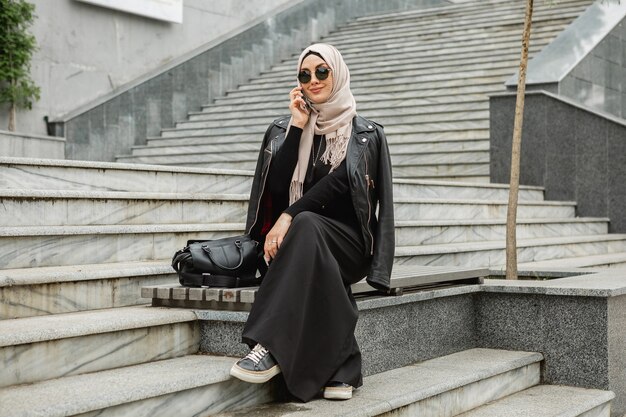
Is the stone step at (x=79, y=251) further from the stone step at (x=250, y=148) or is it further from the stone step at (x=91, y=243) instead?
the stone step at (x=250, y=148)

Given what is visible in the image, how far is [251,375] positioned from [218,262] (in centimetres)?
79

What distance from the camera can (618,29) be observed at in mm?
11508

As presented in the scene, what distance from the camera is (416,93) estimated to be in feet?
39.2

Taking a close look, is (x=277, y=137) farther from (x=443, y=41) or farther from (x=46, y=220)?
(x=443, y=41)

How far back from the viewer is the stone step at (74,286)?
390 centimetres

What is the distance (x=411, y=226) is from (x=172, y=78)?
269 inches

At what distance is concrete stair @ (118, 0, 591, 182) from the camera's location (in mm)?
10180

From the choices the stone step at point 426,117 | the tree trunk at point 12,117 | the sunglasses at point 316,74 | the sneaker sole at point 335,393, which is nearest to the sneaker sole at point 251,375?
the sneaker sole at point 335,393

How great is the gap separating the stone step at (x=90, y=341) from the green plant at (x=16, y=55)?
23.5 ft

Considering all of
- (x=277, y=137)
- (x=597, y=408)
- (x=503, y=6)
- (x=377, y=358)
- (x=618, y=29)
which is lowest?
(x=597, y=408)

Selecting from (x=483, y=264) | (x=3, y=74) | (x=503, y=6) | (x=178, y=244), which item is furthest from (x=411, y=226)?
(x=503, y=6)

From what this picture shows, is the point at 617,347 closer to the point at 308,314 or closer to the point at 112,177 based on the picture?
the point at 308,314

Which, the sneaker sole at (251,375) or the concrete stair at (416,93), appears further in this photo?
the concrete stair at (416,93)

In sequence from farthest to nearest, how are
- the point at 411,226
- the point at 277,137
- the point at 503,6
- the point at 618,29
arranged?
the point at 503,6 < the point at 618,29 < the point at 411,226 < the point at 277,137
